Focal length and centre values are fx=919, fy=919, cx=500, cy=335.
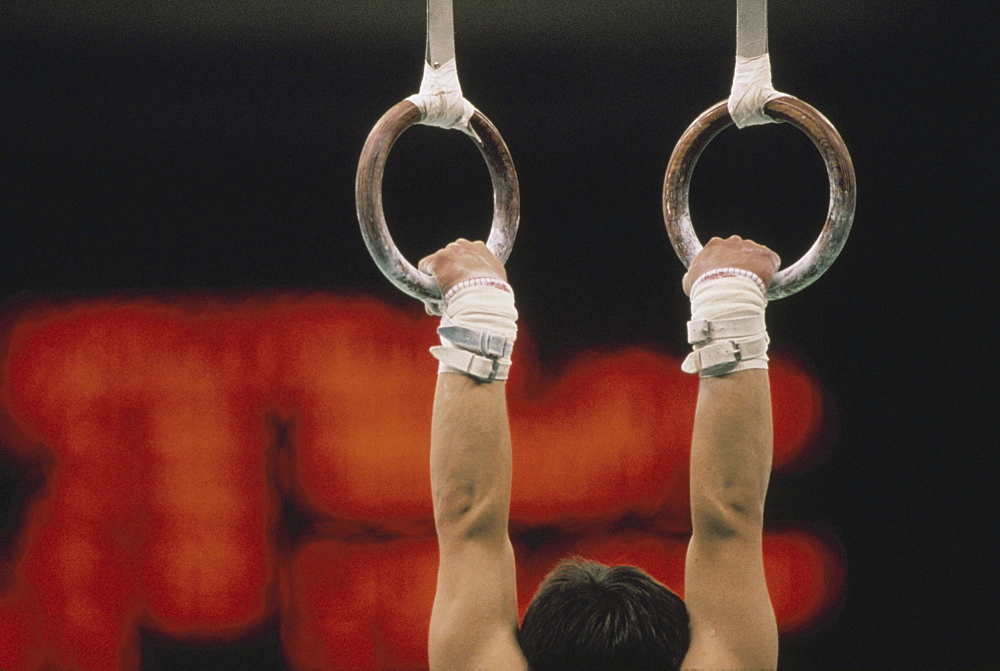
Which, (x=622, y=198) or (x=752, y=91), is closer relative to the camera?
(x=752, y=91)

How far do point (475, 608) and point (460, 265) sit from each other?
377mm

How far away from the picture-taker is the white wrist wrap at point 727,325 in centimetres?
99

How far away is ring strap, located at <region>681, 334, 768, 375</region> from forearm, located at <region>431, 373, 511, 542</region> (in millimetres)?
218

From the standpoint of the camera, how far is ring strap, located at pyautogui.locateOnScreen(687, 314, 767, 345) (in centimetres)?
99

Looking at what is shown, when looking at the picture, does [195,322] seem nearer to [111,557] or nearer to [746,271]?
[111,557]

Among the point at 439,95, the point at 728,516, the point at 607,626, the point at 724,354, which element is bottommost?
the point at 607,626

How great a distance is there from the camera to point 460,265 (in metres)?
1.05

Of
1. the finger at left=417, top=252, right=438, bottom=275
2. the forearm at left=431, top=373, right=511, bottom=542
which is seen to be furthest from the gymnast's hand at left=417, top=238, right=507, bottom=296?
the forearm at left=431, top=373, right=511, bottom=542

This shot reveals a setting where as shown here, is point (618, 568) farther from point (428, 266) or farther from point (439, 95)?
point (439, 95)

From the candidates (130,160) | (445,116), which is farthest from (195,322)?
(445,116)

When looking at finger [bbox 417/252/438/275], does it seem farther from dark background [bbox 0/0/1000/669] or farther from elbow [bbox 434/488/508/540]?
dark background [bbox 0/0/1000/669]

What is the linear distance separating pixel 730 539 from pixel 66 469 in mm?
2071

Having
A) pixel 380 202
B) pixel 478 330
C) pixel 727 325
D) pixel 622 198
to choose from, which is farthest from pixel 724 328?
pixel 622 198

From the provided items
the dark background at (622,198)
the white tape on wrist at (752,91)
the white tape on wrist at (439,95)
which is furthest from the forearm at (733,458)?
the dark background at (622,198)
